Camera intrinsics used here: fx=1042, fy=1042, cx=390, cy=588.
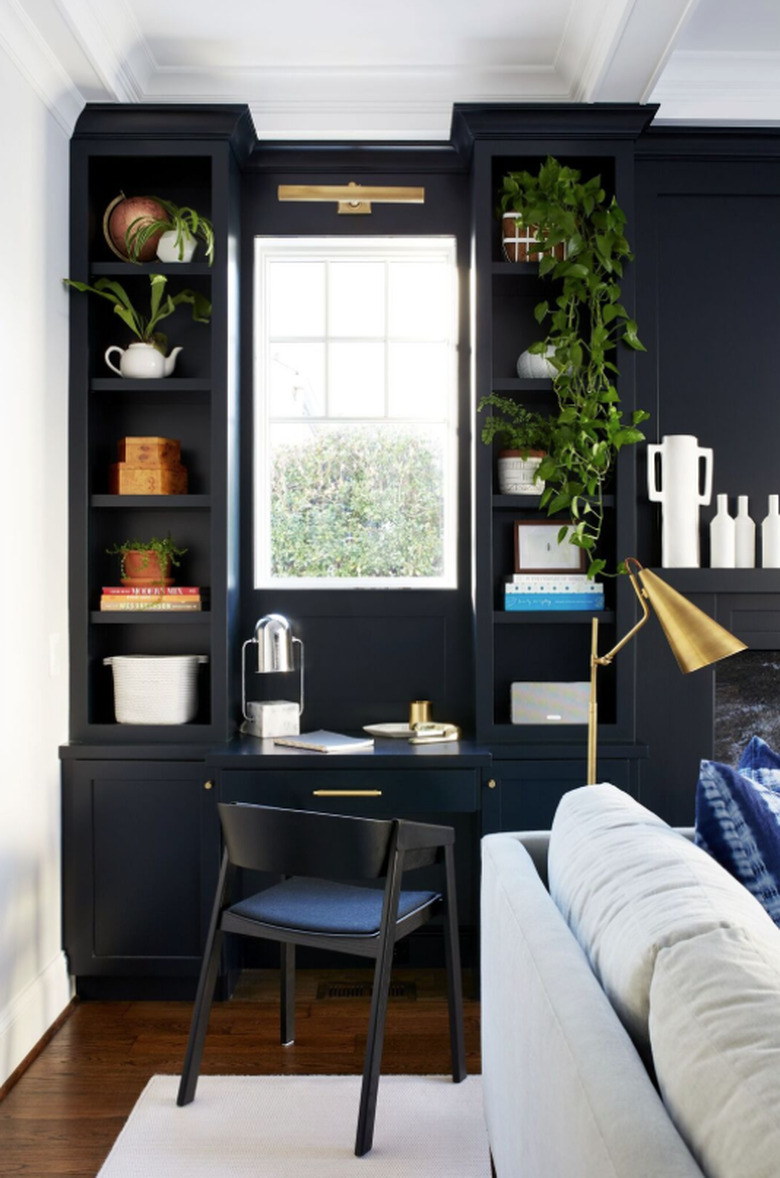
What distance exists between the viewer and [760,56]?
11.4 ft

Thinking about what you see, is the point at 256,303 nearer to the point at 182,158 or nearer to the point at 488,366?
the point at 182,158

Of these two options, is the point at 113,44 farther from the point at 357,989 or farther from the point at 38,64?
the point at 357,989

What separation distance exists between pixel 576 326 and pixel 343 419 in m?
0.93

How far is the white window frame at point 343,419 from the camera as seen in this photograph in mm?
3895

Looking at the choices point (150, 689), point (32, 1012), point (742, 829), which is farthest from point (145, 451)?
point (742, 829)

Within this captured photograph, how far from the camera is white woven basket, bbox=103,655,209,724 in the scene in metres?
3.53

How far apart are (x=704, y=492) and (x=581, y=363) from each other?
690 mm

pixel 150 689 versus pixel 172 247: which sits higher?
pixel 172 247

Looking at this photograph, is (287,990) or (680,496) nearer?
Answer: (287,990)

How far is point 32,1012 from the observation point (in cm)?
305

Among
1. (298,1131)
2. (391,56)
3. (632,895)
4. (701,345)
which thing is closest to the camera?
(632,895)

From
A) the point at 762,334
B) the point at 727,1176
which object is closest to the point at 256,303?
the point at 762,334

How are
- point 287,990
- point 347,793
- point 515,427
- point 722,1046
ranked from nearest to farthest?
point 722,1046
point 287,990
point 347,793
point 515,427

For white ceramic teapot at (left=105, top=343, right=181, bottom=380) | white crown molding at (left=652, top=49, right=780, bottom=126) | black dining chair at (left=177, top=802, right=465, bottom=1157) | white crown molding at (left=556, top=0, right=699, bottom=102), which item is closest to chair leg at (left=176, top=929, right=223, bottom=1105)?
black dining chair at (left=177, top=802, right=465, bottom=1157)
